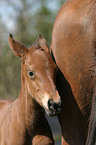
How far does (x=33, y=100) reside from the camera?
281 cm

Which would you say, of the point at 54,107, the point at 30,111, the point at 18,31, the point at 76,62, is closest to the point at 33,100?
the point at 30,111

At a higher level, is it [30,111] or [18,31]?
[18,31]

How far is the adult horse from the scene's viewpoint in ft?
7.86

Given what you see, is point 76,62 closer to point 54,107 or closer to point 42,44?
point 54,107

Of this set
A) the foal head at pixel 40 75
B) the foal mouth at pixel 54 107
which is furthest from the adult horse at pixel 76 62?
the foal mouth at pixel 54 107

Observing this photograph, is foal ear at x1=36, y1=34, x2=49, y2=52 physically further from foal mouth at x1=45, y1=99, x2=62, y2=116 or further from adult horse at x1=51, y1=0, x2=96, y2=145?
foal mouth at x1=45, y1=99, x2=62, y2=116

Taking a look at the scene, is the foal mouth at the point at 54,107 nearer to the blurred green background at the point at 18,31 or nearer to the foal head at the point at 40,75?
the foal head at the point at 40,75

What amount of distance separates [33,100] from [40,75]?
392 mm

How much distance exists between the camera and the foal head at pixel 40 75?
2373mm

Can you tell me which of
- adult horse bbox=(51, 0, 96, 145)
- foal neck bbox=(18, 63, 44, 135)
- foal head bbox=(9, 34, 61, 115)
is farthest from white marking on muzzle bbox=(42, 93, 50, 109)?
foal neck bbox=(18, 63, 44, 135)

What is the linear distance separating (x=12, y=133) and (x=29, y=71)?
2.50 ft

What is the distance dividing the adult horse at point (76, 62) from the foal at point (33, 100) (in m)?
0.16

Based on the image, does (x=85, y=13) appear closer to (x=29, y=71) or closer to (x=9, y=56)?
(x=29, y=71)

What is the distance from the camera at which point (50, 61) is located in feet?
8.46
